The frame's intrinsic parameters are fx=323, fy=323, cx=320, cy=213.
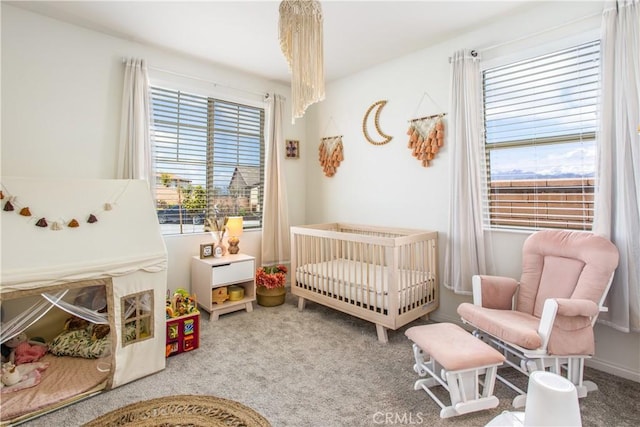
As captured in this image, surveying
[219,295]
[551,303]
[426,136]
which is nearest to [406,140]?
[426,136]

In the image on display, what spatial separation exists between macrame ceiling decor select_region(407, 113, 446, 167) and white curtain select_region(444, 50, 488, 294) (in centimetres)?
17

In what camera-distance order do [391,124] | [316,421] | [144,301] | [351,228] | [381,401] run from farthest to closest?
[351,228], [391,124], [144,301], [381,401], [316,421]

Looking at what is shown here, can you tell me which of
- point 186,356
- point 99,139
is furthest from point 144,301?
point 99,139

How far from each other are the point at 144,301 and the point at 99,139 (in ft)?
5.24

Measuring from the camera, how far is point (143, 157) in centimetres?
299

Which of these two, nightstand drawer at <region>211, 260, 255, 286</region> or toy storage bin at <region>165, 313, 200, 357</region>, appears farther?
nightstand drawer at <region>211, 260, 255, 286</region>

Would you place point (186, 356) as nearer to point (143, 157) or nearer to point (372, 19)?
point (143, 157)

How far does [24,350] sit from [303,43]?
2717 millimetres

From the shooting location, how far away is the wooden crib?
2.59 meters

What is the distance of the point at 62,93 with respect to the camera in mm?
2674

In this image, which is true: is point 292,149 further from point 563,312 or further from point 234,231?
point 563,312

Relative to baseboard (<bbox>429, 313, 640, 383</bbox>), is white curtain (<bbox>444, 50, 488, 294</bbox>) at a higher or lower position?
higher

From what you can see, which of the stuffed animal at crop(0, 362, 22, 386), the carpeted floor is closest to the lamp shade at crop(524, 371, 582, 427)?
the carpeted floor

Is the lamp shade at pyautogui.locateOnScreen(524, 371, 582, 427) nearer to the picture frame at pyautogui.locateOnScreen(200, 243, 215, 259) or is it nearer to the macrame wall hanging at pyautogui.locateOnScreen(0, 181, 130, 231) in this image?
the macrame wall hanging at pyautogui.locateOnScreen(0, 181, 130, 231)
